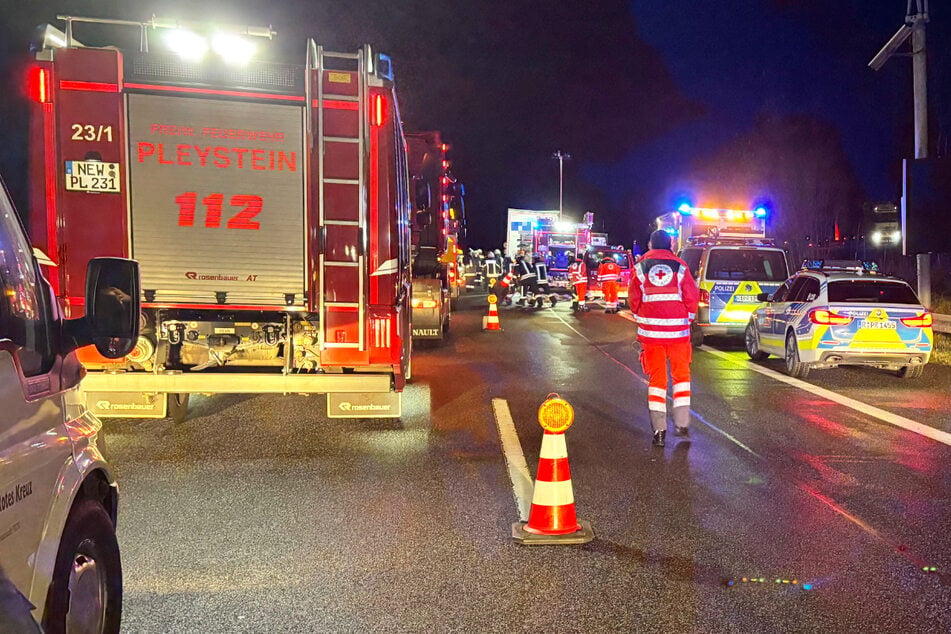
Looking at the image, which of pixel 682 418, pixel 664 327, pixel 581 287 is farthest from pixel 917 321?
pixel 581 287

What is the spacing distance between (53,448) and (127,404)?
456 cm

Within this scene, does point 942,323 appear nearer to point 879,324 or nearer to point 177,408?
point 879,324

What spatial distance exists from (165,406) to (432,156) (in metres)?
8.78

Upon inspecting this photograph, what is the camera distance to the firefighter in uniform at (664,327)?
23.9ft

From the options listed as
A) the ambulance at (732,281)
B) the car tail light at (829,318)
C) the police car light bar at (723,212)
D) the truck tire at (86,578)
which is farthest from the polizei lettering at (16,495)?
the police car light bar at (723,212)

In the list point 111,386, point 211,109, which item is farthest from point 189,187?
point 111,386

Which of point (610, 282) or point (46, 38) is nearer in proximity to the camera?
point (46, 38)

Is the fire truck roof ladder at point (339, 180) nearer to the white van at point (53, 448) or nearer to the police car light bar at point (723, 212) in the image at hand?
the white van at point (53, 448)

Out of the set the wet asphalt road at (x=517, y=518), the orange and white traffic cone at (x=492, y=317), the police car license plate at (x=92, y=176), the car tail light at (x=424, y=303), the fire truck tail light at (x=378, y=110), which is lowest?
the wet asphalt road at (x=517, y=518)

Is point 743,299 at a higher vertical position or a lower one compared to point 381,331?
higher

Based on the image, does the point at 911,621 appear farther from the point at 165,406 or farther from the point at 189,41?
the point at 189,41

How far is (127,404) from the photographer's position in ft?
22.8

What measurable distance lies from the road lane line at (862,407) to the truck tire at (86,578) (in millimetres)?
6957

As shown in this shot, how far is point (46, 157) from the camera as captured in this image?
6418 mm
